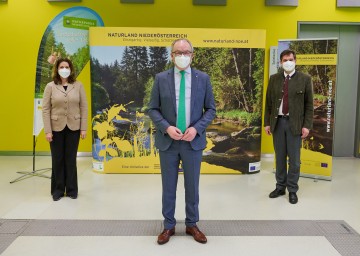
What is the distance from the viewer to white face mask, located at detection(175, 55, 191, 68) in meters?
2.94

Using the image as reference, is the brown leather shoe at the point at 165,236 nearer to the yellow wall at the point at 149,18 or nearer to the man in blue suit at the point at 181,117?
the man in blue suit at the point at 181,117

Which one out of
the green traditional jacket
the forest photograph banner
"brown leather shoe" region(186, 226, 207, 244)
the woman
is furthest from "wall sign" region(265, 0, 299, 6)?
"brown leather shoe" region(186, 226, 207, 244)

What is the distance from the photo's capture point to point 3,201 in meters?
4.18

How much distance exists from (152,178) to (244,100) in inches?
64.1

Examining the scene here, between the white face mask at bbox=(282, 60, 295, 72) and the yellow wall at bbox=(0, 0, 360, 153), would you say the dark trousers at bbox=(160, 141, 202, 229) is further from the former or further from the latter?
the yellow wall at bbox=(0, 0, 360, 153)

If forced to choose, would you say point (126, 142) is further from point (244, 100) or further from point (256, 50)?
Answer: point (256, 50)

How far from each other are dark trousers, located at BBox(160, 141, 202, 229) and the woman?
4.92 ft

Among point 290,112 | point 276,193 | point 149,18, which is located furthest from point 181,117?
point 149,18

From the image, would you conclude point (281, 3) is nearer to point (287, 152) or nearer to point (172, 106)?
point (287, 152)

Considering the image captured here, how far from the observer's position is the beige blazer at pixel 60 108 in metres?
4.09

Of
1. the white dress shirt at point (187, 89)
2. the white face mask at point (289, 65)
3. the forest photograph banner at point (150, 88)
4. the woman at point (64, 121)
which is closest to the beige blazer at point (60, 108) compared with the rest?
the woman at point (64, 121)

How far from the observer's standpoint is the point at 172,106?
298cm

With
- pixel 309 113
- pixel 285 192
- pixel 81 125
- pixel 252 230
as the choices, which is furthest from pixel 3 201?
pixel 309 113

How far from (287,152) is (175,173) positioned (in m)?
1.73
